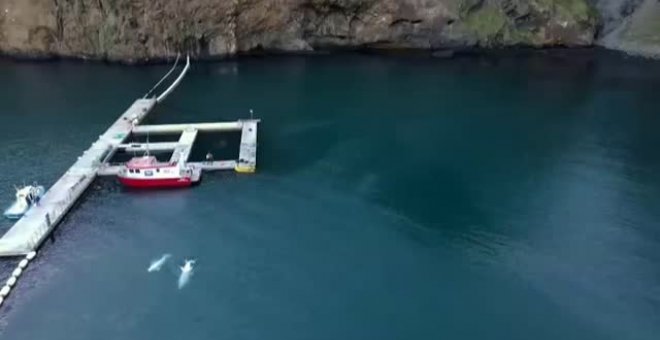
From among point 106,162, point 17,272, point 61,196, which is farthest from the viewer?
point 106,162

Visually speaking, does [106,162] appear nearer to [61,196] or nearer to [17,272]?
[61,196]

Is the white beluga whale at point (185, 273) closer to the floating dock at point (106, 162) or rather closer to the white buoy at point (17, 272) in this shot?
the white buoy at point (17, 272)

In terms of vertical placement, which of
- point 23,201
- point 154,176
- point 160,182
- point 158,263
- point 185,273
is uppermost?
point 154,176

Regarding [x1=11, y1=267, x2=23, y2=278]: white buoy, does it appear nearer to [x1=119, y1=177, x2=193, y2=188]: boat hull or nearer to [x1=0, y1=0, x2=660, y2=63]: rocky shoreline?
[x1=119, y1=177, x2=193, y2=188]: boat hull

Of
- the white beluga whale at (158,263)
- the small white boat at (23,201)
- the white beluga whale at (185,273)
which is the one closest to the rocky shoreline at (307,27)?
the small white boat at (23,201)

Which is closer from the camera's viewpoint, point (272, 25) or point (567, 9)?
point (272, 25)

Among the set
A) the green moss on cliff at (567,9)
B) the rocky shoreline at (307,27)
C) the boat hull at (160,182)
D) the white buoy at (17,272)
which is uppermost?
the green moss on cliff at (567,9)

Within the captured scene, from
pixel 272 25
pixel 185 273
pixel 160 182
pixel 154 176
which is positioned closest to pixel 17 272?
pixel 185 273

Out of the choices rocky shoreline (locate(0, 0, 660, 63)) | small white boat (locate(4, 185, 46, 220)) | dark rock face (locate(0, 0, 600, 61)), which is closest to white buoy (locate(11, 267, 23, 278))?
small white boat (locate(4, 185, 46, 220))
